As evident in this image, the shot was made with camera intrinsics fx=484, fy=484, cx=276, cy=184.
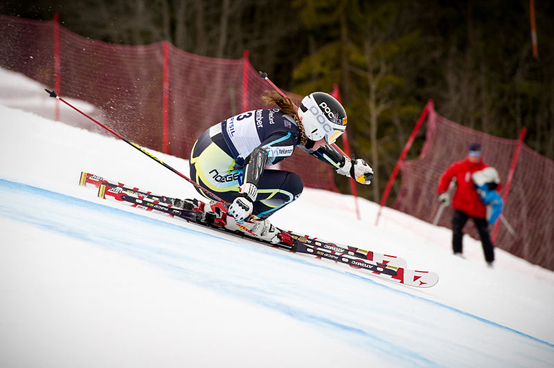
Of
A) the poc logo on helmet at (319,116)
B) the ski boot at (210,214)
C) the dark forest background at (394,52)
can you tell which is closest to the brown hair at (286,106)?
the poc logo on helmet at (319,116)

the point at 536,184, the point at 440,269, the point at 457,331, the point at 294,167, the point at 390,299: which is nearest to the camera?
the point at 457,331

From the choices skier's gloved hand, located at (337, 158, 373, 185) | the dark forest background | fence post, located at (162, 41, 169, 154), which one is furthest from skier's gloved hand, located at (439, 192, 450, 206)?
the dark forest background

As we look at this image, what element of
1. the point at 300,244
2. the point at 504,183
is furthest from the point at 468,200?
the point at 300,244

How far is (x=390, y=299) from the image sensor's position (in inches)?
119

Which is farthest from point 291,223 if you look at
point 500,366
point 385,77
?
point 385,77

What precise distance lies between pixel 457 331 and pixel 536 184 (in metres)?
6.16

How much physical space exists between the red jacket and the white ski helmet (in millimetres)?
3183

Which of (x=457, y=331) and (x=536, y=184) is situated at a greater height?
(x=536, y=184)

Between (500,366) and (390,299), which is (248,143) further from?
(500,366)

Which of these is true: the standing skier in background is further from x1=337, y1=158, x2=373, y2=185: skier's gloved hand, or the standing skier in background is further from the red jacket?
the red jacket

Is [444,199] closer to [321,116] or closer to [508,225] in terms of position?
[508,225]

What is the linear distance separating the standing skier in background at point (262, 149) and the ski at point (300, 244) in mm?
123

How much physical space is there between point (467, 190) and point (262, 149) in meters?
3.74

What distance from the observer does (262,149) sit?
3082mm
